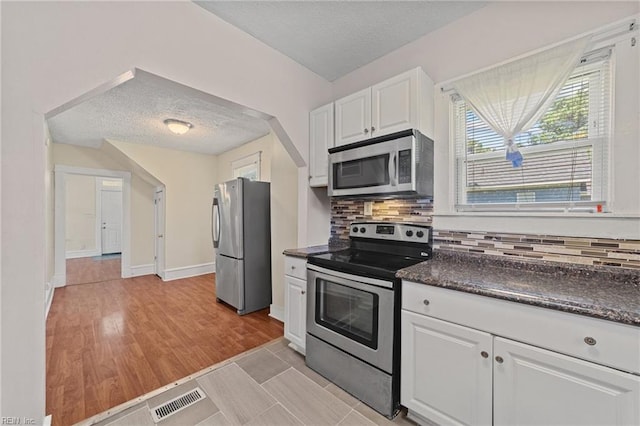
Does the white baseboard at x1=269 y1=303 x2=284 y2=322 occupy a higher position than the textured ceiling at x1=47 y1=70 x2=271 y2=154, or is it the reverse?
the textured ceiling at x1=47 y1=70 x2=271 y2=154

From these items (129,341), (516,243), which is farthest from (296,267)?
(129,341)

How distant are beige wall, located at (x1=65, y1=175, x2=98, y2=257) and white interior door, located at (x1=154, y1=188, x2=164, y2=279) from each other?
376cm

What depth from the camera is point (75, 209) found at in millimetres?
7242

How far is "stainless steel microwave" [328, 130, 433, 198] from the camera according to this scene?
1794 mm

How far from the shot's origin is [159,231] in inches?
203

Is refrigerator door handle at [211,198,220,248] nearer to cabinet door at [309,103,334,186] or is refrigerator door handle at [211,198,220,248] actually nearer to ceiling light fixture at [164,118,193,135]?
ceiling light fixture at [164,118,193,135]

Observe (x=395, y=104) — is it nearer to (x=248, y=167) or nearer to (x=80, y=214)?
(x=248, y=167)

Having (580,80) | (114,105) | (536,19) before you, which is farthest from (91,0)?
(580,80)

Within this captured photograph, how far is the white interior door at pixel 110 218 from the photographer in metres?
7.79

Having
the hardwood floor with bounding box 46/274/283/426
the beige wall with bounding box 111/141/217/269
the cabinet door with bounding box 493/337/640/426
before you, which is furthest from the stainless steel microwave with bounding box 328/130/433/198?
the beige wall with bounding box 111/141/217/269

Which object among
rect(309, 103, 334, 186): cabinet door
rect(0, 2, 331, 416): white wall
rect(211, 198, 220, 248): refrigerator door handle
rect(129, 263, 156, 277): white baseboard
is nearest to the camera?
rect(0, 2, 331, 416): white wall

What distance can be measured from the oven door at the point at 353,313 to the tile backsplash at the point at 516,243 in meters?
0.73

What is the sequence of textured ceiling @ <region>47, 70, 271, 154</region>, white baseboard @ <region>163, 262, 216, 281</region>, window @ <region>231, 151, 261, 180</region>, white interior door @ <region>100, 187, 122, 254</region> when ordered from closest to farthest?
textured ceiling @ <region>47, 70, 271, 154</region>, window @ <region>231, 151, 261, 180</region>, white baseboard @ <region>163, 262, 216, 281</region>, white interior door @ <region>100, 187, 122, 254</region>

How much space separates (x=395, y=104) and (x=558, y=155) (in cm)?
105
